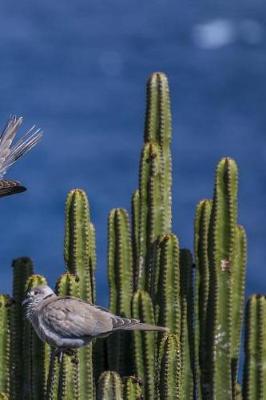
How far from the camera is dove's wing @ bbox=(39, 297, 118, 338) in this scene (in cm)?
1020

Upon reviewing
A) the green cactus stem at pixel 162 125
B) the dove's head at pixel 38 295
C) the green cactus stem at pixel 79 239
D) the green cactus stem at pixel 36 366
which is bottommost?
the green cactus stem at pixel 36 366

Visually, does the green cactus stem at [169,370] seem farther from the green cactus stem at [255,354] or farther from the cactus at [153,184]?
the cactus at [153,184]

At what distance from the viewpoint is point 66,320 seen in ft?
33.7

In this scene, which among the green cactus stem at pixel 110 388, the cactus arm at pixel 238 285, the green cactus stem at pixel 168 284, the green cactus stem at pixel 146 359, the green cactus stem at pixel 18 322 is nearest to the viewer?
the green cactus stem at pixel 110 388

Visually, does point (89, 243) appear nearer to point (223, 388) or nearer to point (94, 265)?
point (94, 265)

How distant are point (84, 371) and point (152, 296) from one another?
3.72ft

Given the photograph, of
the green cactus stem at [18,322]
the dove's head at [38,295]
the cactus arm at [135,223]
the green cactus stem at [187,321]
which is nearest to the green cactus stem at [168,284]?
the green cactus stem at [187,321]

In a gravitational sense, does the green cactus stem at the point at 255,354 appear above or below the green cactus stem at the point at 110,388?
above

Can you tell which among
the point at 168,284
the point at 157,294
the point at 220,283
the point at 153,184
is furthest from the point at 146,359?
the point at 153,184

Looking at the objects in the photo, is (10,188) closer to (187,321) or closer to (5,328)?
(5,328)

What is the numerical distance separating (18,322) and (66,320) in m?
2.16

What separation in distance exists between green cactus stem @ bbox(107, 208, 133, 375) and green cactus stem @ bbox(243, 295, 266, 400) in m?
1.05

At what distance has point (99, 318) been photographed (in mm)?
10273

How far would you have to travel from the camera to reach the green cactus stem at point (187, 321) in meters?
12.5
